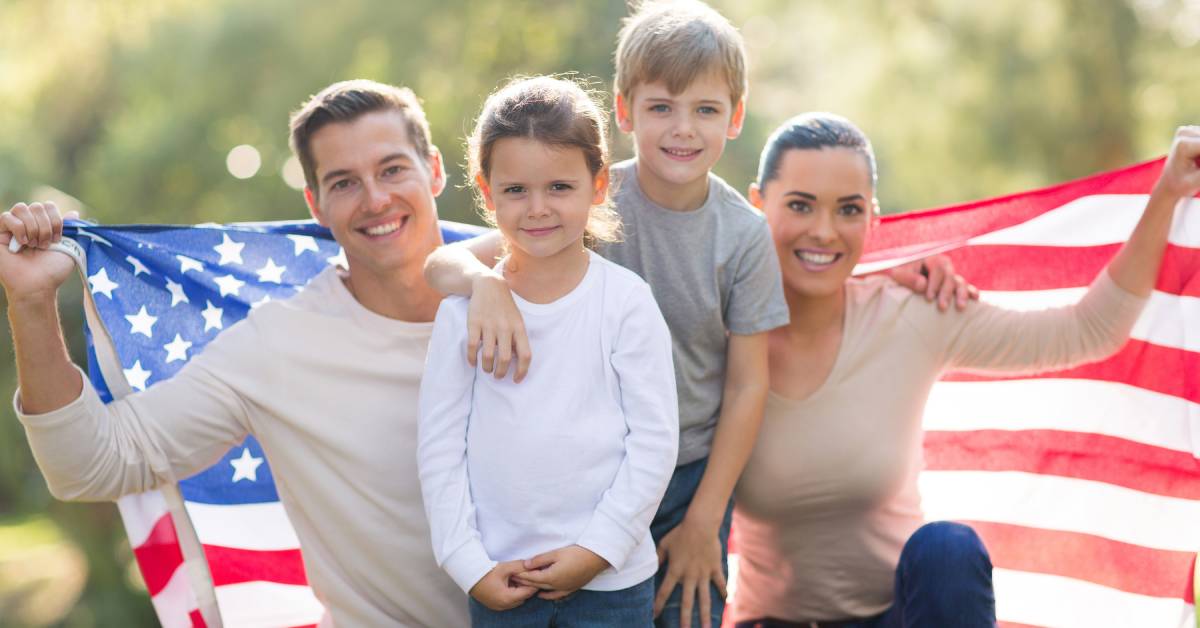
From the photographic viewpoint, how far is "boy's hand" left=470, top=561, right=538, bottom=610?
2.38 m

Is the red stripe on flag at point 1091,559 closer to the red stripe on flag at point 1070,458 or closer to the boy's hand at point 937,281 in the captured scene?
the red stripe on flag at point 1070,458

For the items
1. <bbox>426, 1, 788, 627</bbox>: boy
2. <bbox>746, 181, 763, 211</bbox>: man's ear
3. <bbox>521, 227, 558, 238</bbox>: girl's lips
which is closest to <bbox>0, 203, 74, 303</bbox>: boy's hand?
<bbox>426, 1, 788, 627</bbox>: boy

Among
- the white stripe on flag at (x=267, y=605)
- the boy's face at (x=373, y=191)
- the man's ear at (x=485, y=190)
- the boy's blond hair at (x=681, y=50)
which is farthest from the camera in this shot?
the white stripe on flag at (x=267, y=605)

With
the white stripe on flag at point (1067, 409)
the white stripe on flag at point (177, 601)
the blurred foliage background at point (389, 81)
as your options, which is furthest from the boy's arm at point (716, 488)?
the blurred foliage background at point (389, 81)

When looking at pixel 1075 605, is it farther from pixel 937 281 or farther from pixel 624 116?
pixel 624 116

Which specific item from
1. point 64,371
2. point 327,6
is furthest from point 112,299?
point 327,6

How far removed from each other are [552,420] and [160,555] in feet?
4.52

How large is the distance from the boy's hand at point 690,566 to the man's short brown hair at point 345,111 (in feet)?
3.87

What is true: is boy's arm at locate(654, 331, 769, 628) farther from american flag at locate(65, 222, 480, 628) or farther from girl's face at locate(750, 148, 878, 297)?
american flag at locate(65, 222, 480, 628)

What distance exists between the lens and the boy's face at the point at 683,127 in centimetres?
283

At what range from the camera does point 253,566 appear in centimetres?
333

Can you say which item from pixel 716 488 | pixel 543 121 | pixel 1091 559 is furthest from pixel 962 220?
pixel 543 121

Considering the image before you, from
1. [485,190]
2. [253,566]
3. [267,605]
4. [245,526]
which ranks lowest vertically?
[267,605]

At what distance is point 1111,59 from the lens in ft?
30.0
